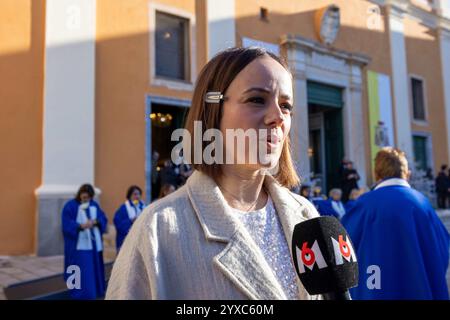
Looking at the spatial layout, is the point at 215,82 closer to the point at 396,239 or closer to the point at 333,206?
the point at 396,239

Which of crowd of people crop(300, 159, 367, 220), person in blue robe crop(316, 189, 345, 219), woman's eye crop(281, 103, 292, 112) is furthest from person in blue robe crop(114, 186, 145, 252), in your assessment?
woman's eye crop(281, 103, 292, 112)

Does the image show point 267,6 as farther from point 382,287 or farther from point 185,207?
point 185,207

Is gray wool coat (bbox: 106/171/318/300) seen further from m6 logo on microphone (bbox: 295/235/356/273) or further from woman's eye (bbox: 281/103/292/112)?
woman's eye (bbox: 281/103/292/112)

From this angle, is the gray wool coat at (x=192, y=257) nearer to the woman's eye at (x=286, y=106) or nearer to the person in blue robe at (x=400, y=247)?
the woman's eye at (x=286, y=106)

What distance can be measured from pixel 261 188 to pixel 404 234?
8.24 ft

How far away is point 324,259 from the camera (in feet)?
4.06

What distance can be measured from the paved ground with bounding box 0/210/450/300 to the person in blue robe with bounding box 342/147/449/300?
13.9 ft

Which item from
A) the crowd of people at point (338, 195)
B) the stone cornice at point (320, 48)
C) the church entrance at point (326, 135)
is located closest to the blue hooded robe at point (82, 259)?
the crowd of people at point (338, 195)

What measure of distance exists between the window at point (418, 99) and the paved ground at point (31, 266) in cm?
1148

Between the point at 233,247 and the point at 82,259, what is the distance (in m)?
5.81

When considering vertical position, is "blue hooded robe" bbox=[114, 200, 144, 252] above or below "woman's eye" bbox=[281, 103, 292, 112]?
below

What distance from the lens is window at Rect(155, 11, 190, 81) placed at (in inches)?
445

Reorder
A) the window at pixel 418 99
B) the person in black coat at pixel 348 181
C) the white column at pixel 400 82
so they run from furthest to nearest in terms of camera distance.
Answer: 1. the window at pixel 418 99
2. the white column at pixel 400 82
3. the person in black coat at pixel 348 181

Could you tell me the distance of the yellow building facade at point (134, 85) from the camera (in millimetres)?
9102
